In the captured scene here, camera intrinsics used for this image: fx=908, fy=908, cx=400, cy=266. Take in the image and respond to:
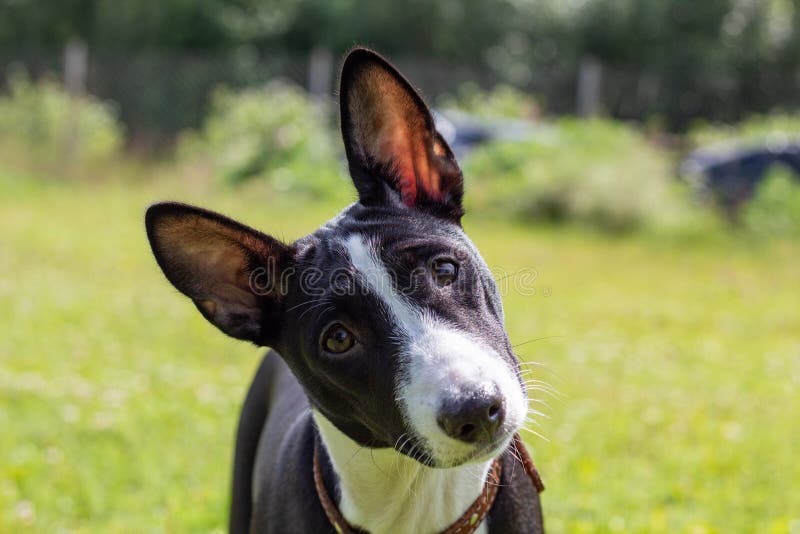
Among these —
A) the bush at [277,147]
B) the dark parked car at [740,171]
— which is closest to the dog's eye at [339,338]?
the dark parked car at [740,171]

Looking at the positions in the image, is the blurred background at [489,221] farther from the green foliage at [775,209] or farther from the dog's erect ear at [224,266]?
the dog's erect ear at [224,266]

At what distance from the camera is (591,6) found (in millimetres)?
22094

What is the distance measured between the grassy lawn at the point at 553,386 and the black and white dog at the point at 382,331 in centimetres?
122

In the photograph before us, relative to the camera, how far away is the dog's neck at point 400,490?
222 cm

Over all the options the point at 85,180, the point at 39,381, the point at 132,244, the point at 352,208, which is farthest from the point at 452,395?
the point at 85,180

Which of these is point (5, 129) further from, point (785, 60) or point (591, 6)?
point (785, 60)

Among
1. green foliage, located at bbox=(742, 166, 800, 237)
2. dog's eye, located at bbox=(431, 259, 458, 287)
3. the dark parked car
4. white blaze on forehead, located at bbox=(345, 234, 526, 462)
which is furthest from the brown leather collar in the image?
the dark parked car

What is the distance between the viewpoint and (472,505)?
7.29 ft

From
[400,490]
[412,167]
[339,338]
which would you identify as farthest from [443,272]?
[400,490]

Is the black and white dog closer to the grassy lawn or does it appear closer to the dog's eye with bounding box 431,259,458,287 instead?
the dog's eye with bounding box 431,259,458,287

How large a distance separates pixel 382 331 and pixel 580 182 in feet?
31.6

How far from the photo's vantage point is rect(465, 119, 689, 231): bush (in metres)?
11.0

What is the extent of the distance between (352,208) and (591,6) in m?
21.2

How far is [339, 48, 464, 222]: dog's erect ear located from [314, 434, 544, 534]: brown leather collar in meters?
0.65
